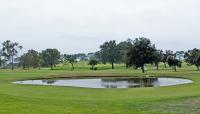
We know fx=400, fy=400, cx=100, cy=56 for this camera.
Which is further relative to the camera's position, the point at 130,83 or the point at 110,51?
the point at 110,51

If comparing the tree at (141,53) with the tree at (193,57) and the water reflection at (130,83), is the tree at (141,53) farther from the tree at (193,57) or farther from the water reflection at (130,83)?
the water reflection at (130,83)

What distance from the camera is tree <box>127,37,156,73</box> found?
304 feet

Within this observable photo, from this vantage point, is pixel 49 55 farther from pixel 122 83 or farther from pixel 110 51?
pixel 122 83

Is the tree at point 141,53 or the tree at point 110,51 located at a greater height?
the tree at point 110,51

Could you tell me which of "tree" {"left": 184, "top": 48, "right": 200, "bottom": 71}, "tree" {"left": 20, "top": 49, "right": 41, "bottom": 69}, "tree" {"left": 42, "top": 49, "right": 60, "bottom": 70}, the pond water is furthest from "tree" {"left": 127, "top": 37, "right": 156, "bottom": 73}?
"tree" {"left": 42, "top": 49, "right": 60, "bottom": 70}

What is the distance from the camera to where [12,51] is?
609 feet

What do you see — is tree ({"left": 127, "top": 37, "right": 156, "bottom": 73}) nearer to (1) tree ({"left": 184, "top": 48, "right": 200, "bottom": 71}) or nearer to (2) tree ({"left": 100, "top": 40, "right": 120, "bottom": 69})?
(1) tree ({"left": 184, "top": 48, "right": 200, "bottom": 71})

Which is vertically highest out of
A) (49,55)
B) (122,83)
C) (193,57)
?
(49,55)

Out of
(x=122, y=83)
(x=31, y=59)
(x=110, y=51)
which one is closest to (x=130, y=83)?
(x=122, y=83)

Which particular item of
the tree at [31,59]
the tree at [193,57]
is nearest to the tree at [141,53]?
the tree at [193,57]

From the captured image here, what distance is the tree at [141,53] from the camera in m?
92.8

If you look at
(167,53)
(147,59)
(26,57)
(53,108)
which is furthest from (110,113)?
(26,57)

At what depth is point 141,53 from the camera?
304 feet

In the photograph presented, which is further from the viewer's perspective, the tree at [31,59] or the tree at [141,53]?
the tree at [31,59]
